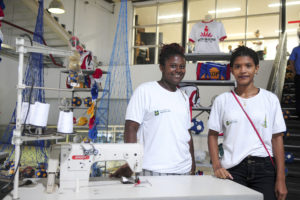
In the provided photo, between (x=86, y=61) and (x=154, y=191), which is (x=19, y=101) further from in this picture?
(x=86, y=61)

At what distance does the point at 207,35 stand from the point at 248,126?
328cm

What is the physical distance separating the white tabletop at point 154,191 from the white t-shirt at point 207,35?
339 centimetres

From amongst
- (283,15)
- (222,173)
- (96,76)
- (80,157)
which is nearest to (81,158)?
(80,157)

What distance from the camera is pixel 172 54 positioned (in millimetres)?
1740

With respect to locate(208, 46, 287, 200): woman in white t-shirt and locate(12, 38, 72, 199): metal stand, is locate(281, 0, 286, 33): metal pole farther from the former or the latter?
locate(12, 38, 72, 199): metal stand

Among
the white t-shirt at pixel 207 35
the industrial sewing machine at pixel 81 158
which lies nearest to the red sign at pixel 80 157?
the industrial sewing machine at pixel 81 158

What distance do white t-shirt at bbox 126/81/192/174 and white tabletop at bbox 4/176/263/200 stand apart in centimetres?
12

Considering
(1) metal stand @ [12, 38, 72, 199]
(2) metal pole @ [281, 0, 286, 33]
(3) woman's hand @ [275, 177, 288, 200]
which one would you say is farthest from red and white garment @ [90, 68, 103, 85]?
(2) metal pole @ [281, 0, 286, 33]

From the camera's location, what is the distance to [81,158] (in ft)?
4.64

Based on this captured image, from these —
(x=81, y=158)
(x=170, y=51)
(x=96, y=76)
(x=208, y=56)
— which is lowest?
(x=81, y=158)

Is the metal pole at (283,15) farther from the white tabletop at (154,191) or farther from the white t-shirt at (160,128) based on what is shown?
the white tabletop at (154,191)

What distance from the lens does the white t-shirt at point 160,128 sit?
1606 millimetres

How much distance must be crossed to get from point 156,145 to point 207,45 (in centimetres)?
336

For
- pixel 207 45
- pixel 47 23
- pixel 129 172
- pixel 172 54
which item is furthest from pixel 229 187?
pixel 47 23
